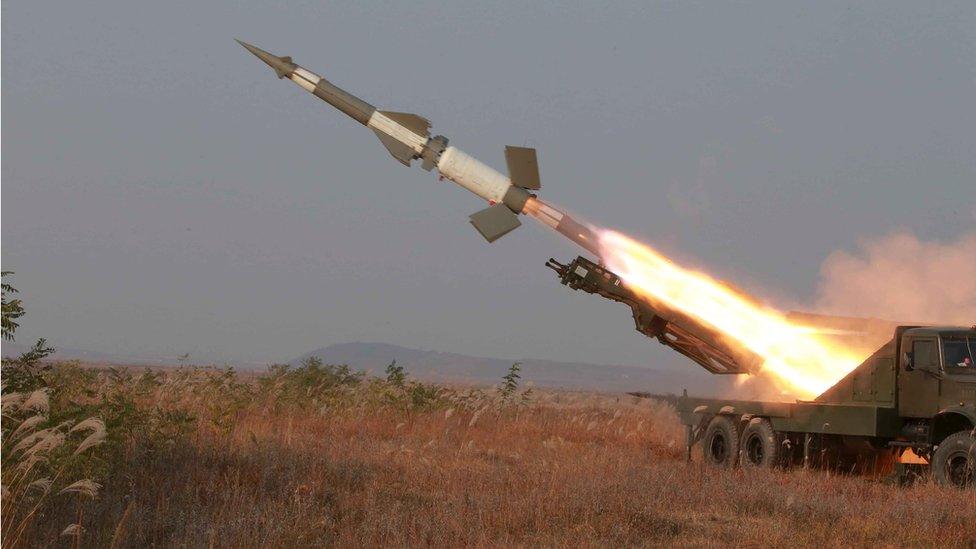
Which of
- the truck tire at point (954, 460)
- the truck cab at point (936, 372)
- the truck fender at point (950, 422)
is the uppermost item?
the truck cab at point (936, 372)

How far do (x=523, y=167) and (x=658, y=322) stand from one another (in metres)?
3.71

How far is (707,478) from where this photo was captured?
15.0m

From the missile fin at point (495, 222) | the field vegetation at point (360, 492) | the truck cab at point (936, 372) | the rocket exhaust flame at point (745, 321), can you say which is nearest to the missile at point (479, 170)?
the missile fin at point (495, 222)

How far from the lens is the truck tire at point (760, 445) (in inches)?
698

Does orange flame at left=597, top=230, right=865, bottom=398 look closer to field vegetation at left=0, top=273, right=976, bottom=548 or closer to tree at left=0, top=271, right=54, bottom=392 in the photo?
field vegetation at left=0, top=273, right=976, bottom=548

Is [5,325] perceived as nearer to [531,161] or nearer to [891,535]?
[891,535]

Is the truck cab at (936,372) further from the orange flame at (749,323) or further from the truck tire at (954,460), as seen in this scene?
the orange flame at (749,323)

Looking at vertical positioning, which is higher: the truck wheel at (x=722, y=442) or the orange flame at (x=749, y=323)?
the orange flame at (x=749, y=323)

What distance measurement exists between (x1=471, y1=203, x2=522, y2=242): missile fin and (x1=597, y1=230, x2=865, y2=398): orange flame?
2.01 metres

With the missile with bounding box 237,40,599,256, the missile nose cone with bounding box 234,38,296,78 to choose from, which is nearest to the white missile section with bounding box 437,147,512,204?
the missile with bounding box 237,40,599,256

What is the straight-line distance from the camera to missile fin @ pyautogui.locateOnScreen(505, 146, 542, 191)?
19.2 m

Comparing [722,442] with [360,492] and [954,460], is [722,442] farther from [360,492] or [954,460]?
[360,492]

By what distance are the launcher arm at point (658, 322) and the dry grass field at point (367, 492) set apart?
6.43 ft

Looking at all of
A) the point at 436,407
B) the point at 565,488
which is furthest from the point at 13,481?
the point at 436,407
